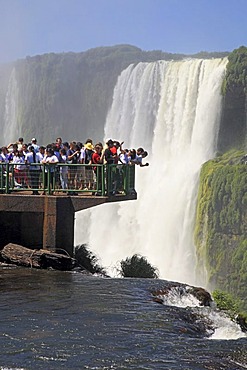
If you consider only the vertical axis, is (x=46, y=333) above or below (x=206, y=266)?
above

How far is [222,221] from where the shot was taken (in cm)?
4072

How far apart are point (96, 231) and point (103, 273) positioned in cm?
2930

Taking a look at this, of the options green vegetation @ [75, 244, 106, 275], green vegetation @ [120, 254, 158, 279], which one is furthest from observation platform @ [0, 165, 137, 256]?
green vegetation @ [120, 254, 158, 279]

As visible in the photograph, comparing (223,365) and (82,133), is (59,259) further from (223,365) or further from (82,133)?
(82,133)

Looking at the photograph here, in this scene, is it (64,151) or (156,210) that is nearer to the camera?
(64,151)

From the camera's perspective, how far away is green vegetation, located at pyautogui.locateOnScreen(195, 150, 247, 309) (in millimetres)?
40031

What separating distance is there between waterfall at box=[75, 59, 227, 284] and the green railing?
21.3 meters

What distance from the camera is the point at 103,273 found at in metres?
18.9

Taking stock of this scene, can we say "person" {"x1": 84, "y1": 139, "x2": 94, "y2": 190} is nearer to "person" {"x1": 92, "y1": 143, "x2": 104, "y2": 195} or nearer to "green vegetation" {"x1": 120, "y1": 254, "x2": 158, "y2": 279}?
"person" {"x1": 92, "y1": 143, "x2": 104, "y2": 195}

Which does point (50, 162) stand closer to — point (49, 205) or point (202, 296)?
point (49, 205)

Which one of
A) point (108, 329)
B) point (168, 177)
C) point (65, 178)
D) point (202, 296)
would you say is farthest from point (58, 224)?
point (168, 177)

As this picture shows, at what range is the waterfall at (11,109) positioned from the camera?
8388 centimetres

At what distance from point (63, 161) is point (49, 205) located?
1.52 meters

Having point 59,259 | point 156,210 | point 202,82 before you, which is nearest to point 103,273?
point 59,259
